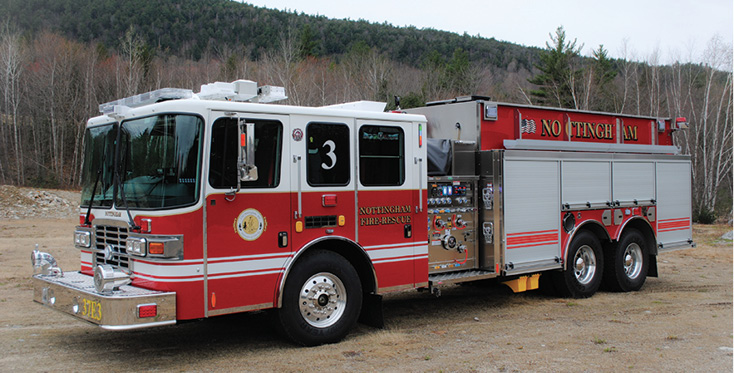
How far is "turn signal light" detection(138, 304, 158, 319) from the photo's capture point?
18.1 feet

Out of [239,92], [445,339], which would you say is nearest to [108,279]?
[239,92]

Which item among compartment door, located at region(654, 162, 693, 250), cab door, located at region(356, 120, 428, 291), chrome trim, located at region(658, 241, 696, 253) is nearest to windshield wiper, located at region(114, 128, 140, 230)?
cab door, located at region(356, 120, 428, 291)

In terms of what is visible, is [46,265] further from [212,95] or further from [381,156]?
[381,156]

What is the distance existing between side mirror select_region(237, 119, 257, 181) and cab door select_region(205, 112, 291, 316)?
0.15 m

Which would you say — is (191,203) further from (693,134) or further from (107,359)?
(693,134)

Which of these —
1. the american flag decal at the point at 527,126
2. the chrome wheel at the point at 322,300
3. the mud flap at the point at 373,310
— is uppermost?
the american flag decal at the point at 527,126

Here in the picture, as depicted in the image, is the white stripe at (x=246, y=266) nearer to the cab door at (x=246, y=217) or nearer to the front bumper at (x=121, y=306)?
the cab door at (x=246, y=217)

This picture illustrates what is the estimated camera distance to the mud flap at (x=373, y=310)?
293 inches

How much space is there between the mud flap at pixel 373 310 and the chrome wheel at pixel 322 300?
625mm

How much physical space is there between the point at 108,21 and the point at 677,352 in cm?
8352

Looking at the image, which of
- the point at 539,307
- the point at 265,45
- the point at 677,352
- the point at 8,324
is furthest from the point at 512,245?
the point at 265,45

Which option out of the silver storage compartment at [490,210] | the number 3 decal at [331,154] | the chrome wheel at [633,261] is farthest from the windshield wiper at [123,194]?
the chrome wheel at [633,261]

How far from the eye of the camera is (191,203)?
5789 mm

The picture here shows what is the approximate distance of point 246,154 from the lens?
5824 mm
